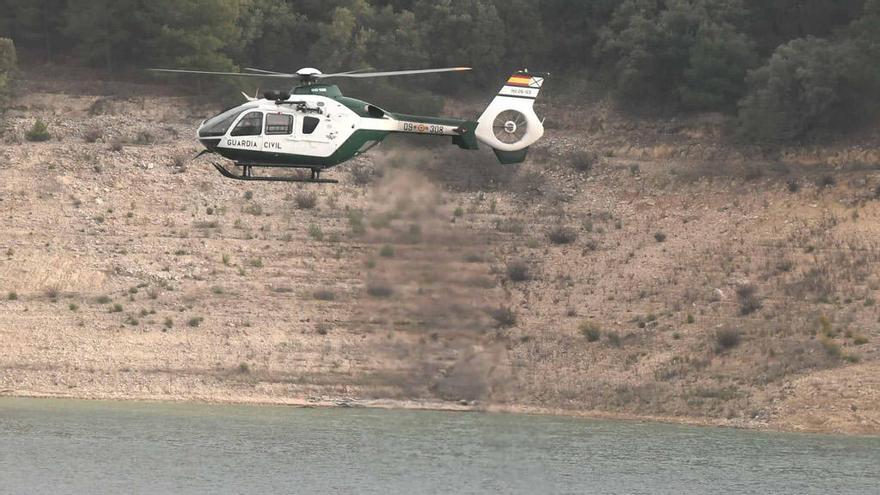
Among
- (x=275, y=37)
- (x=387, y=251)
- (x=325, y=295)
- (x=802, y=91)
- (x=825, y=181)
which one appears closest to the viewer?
(x=387, y=251)

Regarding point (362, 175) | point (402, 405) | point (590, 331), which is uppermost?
point (362, 175)

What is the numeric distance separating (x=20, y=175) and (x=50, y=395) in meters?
11.3

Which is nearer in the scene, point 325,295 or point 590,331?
point 590,331

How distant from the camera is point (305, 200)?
60969mm

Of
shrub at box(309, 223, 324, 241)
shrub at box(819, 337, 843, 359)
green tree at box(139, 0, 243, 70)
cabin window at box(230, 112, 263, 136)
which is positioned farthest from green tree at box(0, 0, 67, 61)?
shrub at box(819, 337, 843, 359)

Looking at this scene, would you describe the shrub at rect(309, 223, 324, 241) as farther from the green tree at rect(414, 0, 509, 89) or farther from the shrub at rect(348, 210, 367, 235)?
the green tree at rect(414, 0, 509, 89)

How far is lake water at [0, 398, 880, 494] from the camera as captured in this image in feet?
146

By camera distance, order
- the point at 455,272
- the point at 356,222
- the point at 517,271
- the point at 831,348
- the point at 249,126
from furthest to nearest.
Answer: the point at 517,271 → the point at 356,222 → the point at 831,348 → the point at 455,272 → the point at 249,126

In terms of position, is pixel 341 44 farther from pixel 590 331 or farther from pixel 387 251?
pixel 387 251

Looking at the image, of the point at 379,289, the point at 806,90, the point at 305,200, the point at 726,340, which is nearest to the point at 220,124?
the point at 379,289

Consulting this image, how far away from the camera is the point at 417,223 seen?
1884 inches

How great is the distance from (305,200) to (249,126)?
1791 centimetres

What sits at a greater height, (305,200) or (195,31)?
(195,31)

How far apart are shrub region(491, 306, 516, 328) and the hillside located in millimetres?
144
